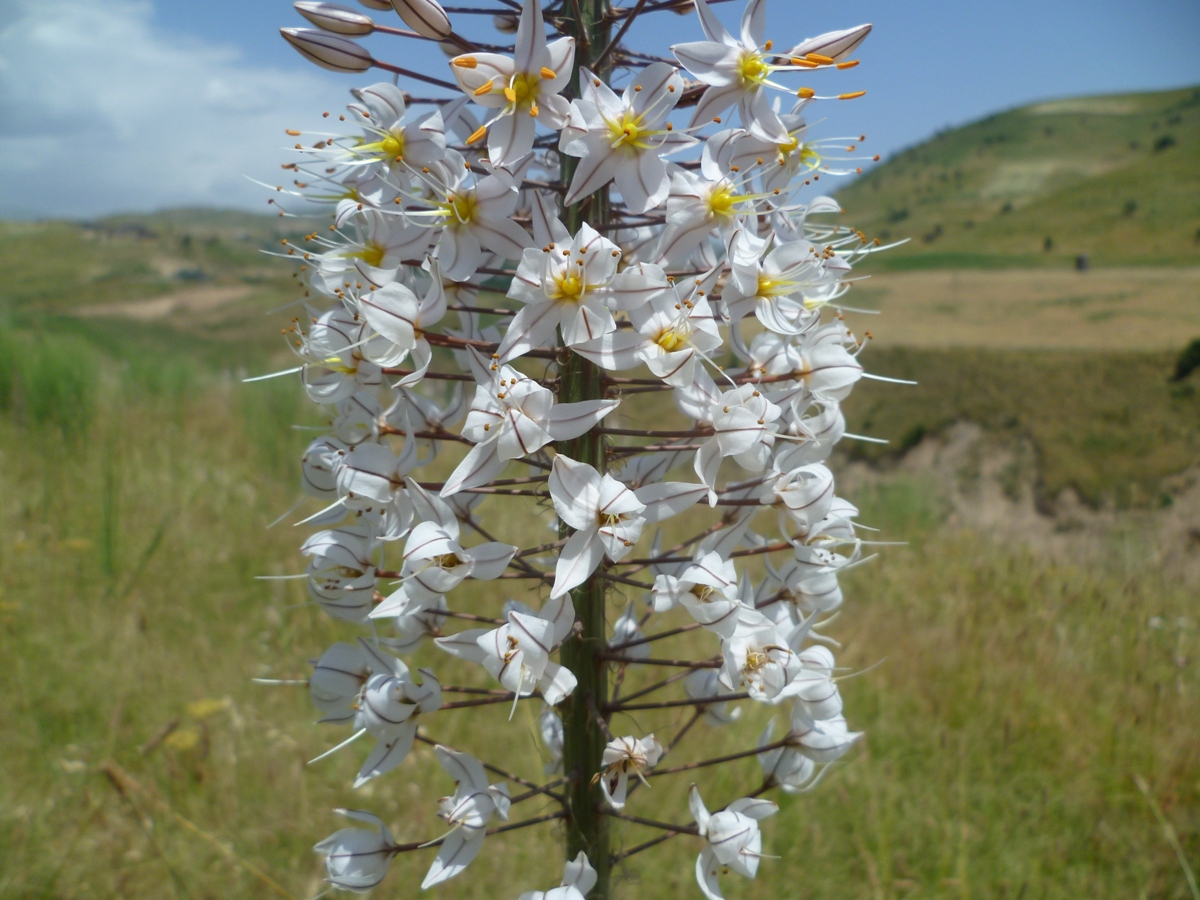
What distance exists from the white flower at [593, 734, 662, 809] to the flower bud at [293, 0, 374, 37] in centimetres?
175

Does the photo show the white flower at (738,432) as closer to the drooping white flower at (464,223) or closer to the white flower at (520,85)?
the drooping white flower at (464,223)

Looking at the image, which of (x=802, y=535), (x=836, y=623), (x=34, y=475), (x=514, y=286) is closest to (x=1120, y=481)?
(x=836, y=623)

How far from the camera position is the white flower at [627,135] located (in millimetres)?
1460

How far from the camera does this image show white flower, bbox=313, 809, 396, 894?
1.79 m

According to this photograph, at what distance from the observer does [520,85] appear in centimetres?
146

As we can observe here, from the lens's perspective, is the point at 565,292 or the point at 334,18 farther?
the point at 334,18

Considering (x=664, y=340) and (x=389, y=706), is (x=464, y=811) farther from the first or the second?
(x=664, y=340)

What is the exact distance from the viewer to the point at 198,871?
3111 millimetres

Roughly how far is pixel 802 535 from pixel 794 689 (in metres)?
0.39

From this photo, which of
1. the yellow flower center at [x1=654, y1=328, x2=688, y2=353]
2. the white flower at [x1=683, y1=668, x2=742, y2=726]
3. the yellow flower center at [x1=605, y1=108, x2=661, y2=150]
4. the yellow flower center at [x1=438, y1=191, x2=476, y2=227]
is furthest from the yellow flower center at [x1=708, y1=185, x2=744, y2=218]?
the white flower at [x1=683, y1=668, x2=742, y2=726]

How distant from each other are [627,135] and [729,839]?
5.30ft

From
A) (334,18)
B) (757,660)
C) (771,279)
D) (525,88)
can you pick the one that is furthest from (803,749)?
(334,18)

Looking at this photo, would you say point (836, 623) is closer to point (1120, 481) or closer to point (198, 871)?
point (198, 871)

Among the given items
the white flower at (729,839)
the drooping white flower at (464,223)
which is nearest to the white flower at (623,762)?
the white flower at (729,839)
